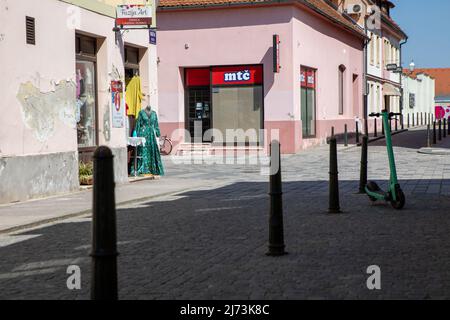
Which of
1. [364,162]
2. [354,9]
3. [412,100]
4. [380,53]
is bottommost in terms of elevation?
[364,162]

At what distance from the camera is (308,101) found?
31031 millimetres

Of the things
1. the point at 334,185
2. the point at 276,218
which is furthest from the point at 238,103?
the point at 276,218

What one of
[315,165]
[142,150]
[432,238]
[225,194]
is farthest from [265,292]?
[315,165]

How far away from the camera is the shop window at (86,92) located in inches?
580

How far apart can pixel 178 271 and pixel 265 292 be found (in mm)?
1052

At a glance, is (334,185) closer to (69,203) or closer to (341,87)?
(69,203)

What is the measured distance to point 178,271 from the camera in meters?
6.06

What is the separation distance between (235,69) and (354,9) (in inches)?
662

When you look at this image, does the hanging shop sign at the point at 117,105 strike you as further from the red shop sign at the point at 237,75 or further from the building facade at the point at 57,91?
the red shop sign at the point at 237,75

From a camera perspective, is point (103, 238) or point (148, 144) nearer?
point (103, 238)

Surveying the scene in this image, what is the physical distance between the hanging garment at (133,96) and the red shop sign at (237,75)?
11.3 m

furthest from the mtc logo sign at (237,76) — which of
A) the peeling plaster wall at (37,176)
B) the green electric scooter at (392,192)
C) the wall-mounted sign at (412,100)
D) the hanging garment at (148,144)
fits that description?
the wall-mounted sign at (412,100)

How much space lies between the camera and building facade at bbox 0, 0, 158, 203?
39.3 ft

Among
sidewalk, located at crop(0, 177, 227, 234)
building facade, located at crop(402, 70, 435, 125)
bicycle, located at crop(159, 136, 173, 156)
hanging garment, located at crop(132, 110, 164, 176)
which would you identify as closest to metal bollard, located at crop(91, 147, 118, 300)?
sidewalk, located at crop(0, 177, 227, 234)
